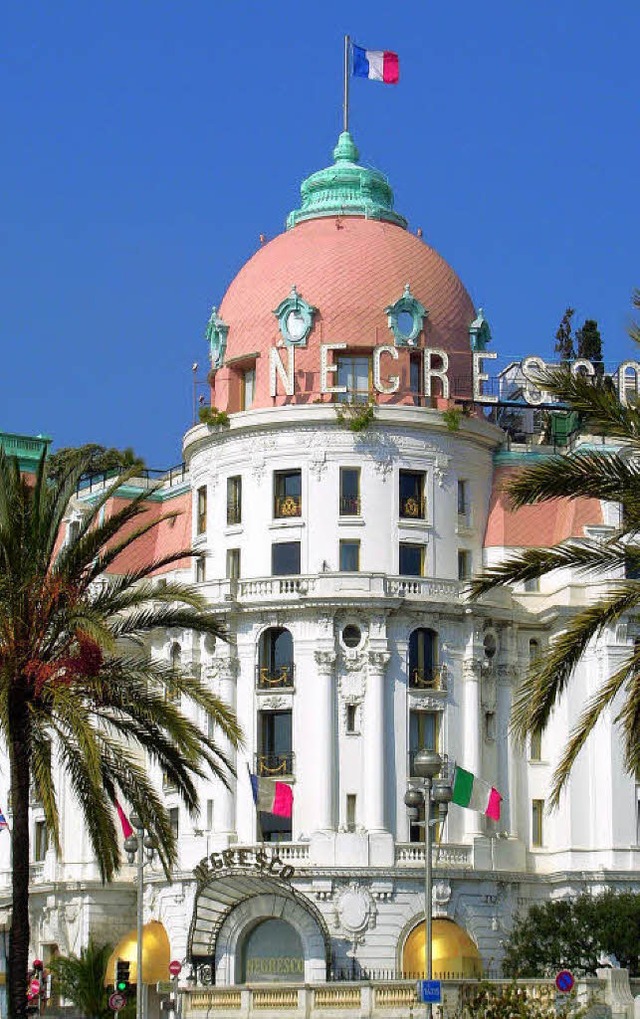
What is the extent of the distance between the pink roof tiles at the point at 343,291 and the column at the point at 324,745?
38.4ft

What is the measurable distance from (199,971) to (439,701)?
564 inches

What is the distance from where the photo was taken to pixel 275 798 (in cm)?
8662

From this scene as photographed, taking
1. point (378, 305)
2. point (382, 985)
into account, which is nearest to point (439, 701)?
point (378, 305)

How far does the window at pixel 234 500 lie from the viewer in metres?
91.6

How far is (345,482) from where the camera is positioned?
295 ft

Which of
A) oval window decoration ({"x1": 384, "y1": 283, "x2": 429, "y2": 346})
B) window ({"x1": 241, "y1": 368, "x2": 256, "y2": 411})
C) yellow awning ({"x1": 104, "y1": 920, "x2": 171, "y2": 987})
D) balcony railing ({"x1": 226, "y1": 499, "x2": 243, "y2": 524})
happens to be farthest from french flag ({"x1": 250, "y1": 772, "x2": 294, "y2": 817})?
oval window decoration ({"x1": 384, "y1": 283, "x2": 429, "y2": 346})

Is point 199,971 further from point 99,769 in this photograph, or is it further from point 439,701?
point 99,769

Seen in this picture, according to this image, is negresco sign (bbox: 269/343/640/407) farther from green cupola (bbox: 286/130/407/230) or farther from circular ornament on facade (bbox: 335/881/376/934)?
circular ornament on facade (bbox: 335/881/376/934)

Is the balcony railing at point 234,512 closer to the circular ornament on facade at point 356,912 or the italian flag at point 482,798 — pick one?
the italian flag at point 482,798

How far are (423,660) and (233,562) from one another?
9126mm

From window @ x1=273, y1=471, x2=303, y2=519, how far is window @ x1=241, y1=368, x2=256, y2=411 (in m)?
4.16

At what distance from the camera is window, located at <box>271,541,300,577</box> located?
89938 millimetres

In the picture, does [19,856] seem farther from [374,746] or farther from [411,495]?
[411,495]

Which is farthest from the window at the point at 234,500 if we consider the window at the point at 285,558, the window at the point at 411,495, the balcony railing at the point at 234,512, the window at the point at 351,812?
the window at the point at 351,812
